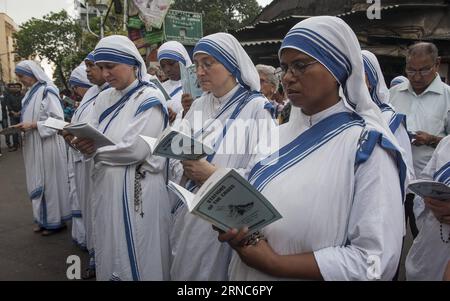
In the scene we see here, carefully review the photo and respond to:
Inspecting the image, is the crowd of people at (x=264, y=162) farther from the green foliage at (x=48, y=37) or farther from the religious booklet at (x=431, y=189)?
the green foliage at (x=48, y=37)

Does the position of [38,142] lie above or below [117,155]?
below

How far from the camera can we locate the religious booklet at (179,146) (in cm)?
187

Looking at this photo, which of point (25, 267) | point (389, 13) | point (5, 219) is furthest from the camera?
point (389, 13)

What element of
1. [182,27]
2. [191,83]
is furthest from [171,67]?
[182,27]

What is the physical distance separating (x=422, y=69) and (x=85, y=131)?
2843mm

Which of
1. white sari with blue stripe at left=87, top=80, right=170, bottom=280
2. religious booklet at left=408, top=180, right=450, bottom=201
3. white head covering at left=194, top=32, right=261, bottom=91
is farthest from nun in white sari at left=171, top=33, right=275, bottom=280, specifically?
religious booklet at left=408, top=180, right=450, bottom=201

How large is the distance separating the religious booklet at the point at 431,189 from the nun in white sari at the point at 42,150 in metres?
4.33

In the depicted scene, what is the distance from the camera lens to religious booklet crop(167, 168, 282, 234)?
4.54ft

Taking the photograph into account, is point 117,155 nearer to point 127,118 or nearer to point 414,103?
point 127,118

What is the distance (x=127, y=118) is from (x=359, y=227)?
203cm

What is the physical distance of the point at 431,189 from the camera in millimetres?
1707

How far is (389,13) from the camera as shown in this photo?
31.0 ft

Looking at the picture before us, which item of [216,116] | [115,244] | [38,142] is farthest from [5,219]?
[216,116]
